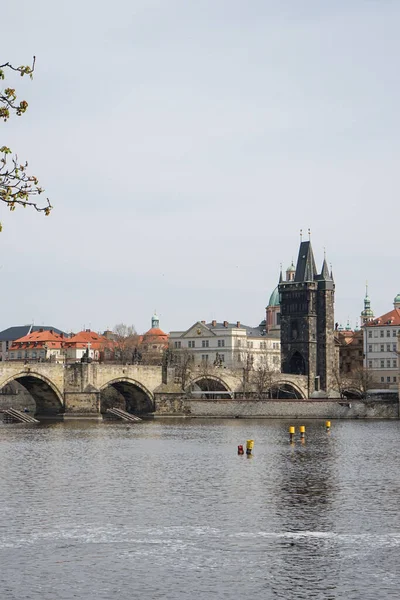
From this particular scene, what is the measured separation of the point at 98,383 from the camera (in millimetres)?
93562

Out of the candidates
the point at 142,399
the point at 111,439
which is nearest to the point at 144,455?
the point at 111,439

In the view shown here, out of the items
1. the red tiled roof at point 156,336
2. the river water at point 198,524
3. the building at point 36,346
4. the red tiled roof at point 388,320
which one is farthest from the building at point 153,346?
the river water at point 198,524

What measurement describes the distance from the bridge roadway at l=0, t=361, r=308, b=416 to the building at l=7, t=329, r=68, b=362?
64.1m

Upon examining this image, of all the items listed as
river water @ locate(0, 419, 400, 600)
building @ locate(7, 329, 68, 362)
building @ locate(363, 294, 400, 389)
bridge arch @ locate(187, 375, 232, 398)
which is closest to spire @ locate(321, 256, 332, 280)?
building @ locate(363, 294, 400, 389)

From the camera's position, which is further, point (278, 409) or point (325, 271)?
point (325, 271)

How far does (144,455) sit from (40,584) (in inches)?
1167

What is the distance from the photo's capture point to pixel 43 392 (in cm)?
9306

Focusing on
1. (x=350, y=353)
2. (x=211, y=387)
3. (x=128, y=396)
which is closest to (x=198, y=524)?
(x=128, y=396)

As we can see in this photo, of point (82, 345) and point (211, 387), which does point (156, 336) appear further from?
point (211, 387)

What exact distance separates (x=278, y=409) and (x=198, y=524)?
70507 millimetres

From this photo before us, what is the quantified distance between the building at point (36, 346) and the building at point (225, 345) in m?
19.2

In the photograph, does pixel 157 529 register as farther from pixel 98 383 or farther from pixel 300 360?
pixel 300 360

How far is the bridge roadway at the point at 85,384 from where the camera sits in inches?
3529

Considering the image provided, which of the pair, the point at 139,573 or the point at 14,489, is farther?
the point at 14,489
